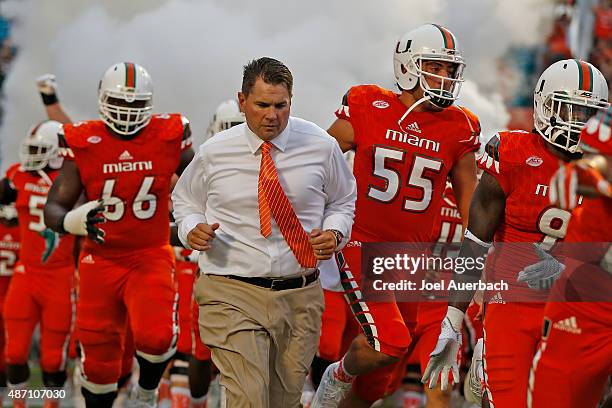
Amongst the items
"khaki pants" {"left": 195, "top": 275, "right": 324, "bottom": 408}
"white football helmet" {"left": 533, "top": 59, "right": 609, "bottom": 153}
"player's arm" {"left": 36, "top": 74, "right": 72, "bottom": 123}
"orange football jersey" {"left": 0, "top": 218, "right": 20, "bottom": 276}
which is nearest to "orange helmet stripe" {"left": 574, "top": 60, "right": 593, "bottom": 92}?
"white football helmet" {"left": 533, "top": 59, "right": 609, "bottom": 153}

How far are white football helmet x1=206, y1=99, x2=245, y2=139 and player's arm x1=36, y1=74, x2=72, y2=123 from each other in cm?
101

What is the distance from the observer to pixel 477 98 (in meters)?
11.1

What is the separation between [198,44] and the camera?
12.6 m

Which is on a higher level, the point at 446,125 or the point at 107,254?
the point at 446,125

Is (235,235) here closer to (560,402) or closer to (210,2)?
(560,402)

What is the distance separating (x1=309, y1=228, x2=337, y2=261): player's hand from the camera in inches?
195

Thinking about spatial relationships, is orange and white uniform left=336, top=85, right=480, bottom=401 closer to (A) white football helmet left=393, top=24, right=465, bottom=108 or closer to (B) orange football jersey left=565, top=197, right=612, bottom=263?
(A) white football helmet left=393, top=24, right=465, bottom=108

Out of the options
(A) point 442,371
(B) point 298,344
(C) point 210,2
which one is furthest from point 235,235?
(C) point 210,2

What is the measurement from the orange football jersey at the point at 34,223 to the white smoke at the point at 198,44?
3684 mm

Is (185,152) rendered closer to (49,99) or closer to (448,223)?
(448,223)

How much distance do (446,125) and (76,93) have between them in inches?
290

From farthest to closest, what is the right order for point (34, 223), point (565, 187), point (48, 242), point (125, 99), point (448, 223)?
1. point (34, 223)
2. point (48, 242)
3. point (448, 223)
4. point (125, 99)
5. point (565, 187)

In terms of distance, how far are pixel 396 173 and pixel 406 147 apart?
135mm

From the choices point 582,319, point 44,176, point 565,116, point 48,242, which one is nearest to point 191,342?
point 48,242
